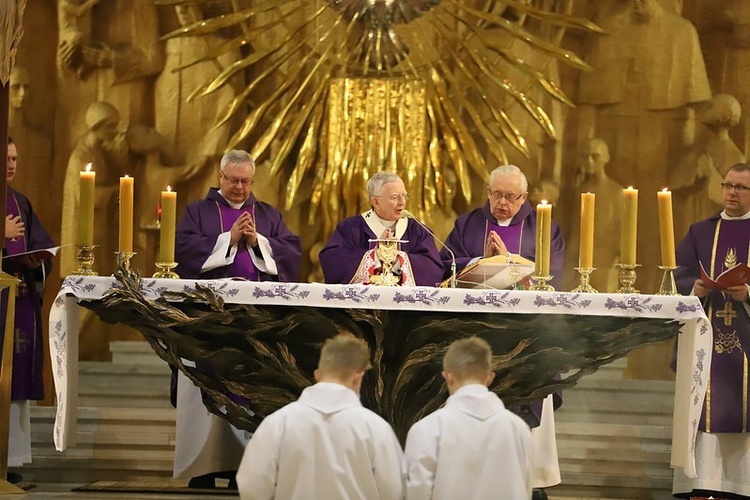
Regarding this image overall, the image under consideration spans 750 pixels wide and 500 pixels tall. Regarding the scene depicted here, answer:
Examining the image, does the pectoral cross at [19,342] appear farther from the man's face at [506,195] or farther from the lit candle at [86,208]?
the man's face at [506,195]

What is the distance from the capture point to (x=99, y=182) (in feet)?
31.2

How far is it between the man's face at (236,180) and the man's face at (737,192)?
8.95ft

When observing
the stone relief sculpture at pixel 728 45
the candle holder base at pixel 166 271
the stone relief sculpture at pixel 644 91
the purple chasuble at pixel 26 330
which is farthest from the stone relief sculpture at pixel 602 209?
the candle holder base at pixel 166 271

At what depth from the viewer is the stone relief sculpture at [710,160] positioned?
31.1 ft

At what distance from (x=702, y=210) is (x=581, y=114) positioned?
1096mm

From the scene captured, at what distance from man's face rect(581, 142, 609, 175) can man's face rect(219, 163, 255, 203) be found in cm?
292

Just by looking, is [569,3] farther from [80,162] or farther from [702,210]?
[80,162]

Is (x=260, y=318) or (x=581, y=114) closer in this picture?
(x=260, y=318)

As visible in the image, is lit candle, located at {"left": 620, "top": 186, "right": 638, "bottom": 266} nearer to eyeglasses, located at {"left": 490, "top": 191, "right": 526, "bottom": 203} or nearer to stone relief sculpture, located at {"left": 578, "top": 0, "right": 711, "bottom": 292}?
eyeglasses, located at {"left": 490, "top": 191, "right": 526, "bottom": 203}

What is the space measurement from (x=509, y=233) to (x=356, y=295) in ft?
6.98

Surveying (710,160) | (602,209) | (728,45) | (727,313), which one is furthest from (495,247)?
(728,45)

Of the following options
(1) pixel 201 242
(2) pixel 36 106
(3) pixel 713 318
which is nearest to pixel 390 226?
(1) pixel 201 242

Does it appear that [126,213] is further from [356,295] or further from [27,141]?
[27,141]

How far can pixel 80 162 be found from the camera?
9477 mm
